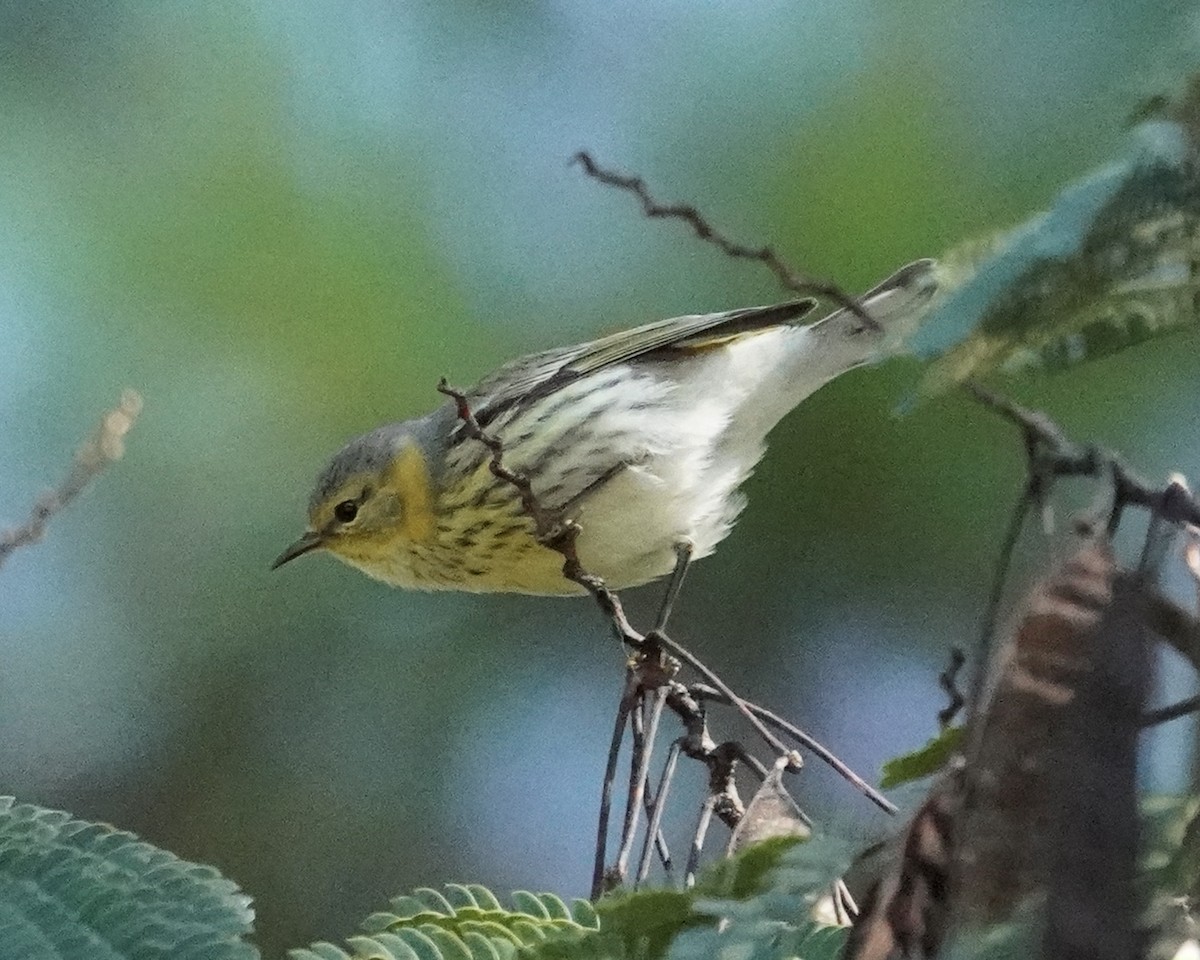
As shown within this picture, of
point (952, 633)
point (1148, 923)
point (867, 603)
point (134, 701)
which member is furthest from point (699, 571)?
point (1148, 923)

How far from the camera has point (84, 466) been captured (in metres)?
0.73

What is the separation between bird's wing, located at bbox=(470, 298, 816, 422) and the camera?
1481 millimetres

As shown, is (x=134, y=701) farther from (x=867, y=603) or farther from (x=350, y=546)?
(x=867, y=603)

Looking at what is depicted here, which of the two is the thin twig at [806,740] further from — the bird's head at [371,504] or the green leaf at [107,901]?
the bird's head at [371,504]

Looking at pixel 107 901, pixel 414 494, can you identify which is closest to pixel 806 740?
pixel 107 901

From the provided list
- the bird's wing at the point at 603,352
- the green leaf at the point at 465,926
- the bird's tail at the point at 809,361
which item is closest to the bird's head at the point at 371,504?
the bird's wing at the point at 603,352

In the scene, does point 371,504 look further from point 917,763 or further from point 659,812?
point 917,763

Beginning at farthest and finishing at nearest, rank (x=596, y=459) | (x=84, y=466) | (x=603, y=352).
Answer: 1. (x=603, y=352)
2. (x=596, y=459)
3. (x=84, y=466)

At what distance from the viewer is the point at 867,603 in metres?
1.68

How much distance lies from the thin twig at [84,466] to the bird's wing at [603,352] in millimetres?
807

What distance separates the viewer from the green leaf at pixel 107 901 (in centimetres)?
56

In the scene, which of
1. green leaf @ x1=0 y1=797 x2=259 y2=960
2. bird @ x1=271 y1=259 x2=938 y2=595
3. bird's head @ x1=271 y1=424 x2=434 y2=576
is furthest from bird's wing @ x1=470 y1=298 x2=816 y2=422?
green leaf @ x1=0 y1=797 x2=259 y2=960

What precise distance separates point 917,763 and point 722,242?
0.25m

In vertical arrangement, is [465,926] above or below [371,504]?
below
